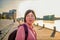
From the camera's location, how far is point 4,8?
1.92 m

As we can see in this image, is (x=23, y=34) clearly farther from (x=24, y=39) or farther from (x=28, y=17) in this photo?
(x=28, y=17)

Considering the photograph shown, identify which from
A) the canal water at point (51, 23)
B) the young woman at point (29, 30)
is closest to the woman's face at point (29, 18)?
the young woman at point (29, 30)

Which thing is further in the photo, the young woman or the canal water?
the canal water

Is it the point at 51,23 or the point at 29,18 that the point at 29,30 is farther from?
the point at 51,23

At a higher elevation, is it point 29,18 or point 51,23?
point 29,18

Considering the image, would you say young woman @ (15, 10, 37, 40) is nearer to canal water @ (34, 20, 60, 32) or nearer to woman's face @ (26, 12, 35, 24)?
woman's face @ (26, 12, 35, 24)

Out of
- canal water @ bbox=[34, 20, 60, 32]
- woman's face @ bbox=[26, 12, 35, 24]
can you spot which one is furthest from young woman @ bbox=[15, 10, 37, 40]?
canal water @ bbox=[34, 20, 60, 32]

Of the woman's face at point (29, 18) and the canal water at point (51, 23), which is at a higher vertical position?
the woman's face at point (29, 18)

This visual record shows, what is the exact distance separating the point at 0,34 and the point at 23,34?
0.91 m

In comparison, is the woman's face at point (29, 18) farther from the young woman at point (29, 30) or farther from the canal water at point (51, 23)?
the canal water at point (51, 23)

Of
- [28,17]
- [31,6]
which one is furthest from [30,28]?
[31,6]

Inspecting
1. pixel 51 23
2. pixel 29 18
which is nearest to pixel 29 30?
pixel 29 18

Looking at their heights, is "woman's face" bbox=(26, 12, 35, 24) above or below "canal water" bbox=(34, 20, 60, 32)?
above

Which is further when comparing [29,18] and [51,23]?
[51,23]
